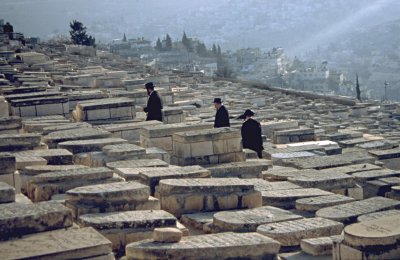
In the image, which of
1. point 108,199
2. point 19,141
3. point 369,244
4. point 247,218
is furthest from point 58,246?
point 19,141

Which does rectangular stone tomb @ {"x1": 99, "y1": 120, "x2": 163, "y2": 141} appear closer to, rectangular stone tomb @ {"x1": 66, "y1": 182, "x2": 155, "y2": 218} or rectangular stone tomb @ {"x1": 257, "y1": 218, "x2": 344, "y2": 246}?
rectangular stone tomb @ {"x1": 66, "y1": 182, "x2": 155, "y2": 218}

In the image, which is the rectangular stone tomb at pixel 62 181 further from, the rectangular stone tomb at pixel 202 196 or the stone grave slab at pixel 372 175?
the stone grave slab at pixel 372 175

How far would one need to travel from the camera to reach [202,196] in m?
5.82

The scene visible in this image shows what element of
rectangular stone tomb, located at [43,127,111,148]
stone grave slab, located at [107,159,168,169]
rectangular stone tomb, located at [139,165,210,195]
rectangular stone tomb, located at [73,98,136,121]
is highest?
rectangular stone tomb, located at [73,98,136,121]

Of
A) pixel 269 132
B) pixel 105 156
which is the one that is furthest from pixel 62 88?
pixel 105 156

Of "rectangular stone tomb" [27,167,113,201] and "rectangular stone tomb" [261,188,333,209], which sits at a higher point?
"rectangular stone tomb" [27,167,113,201]

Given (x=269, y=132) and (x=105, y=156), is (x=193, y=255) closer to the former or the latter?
(x=105, y=156)

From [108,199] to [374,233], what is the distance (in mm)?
1907

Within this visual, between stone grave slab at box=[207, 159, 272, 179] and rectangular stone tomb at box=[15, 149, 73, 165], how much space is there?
4.46 ft

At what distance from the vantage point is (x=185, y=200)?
19.1ft

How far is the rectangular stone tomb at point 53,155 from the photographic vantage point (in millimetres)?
7022

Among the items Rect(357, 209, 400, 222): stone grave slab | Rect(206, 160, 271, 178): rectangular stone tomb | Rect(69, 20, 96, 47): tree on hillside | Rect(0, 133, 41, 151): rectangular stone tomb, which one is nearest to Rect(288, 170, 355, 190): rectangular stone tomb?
Rect(206, 160, 271, 178): rectangular stone tomb

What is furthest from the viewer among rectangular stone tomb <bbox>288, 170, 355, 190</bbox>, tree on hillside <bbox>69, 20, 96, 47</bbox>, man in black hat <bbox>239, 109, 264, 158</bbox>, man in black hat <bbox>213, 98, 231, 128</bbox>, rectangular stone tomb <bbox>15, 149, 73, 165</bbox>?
tree on hillside <bbox>69, 20, 96, 47</bbox>

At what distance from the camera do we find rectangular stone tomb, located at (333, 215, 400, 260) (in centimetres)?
439
